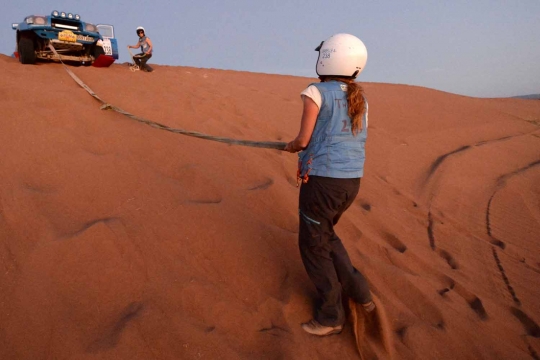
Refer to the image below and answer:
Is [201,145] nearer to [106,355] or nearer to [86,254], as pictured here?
[86,254]

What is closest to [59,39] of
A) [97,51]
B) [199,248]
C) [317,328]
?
[97,51]

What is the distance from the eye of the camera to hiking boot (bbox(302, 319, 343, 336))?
2.54 m

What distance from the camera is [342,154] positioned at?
2.40 metres

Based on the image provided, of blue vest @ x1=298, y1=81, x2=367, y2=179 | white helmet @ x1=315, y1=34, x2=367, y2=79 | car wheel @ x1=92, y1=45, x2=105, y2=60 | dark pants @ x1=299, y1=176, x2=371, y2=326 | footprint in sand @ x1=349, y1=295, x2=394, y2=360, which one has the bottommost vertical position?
footprint in sand @ x1=349, y1=295, x2=394, y2=360

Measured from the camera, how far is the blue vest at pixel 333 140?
7.71 ft

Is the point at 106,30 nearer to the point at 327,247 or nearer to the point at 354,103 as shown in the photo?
the point at 354,103

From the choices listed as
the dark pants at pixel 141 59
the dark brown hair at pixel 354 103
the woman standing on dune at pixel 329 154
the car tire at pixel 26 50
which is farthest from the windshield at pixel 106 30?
the dark brown hair at pixel 354 103

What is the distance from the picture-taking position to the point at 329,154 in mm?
2387

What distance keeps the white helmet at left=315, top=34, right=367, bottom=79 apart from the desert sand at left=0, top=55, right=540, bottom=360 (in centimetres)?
146

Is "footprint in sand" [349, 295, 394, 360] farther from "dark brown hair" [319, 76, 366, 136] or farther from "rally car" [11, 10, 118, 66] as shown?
"rally car" [11, 10, 118, 66]

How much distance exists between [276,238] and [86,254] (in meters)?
1.39

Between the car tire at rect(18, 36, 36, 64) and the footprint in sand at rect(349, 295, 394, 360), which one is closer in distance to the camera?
the footprint in sand at rect(349, 295, 394, 360)

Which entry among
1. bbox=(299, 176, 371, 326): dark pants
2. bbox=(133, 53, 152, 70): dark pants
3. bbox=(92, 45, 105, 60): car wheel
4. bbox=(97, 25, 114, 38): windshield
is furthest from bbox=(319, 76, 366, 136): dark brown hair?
bbox=(97, 25, 114, 38): windshield

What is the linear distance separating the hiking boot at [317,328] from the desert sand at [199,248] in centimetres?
5
